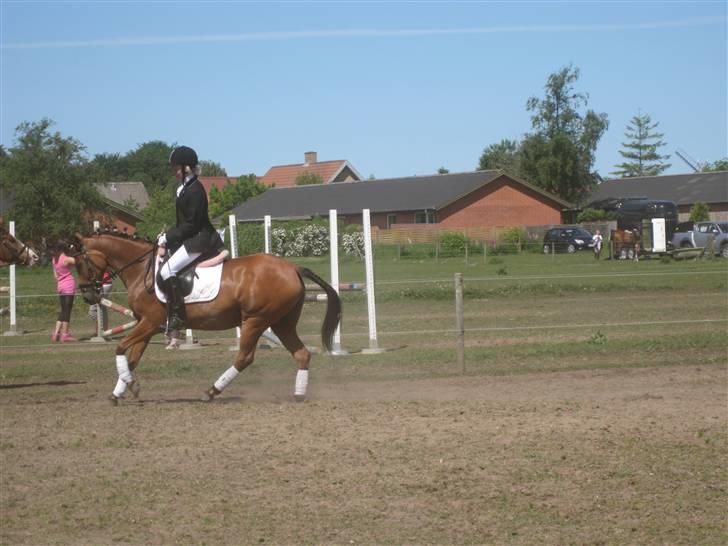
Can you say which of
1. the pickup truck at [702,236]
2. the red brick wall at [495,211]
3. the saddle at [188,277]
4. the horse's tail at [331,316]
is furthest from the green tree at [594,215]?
the saddle at [188,277]

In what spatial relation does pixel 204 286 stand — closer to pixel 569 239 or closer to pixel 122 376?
pixel 122 376

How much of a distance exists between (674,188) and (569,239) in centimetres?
2811

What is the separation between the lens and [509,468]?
8.54 m

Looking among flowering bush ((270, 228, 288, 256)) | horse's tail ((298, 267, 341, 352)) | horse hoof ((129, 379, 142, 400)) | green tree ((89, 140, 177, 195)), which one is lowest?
horse hoof ((129, 379, 142, 400))

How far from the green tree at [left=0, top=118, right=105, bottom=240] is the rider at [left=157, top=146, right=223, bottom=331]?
43.7m

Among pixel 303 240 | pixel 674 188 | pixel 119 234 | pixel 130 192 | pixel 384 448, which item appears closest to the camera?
pixel 384 448

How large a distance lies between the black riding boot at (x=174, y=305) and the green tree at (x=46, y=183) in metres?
43.7

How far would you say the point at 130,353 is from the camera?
12250 mm

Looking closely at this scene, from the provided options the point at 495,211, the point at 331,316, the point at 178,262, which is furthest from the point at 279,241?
the point at 495,211

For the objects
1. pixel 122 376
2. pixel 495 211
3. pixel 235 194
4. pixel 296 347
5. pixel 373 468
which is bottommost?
pixel 373 468

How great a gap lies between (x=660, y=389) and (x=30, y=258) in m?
8.43

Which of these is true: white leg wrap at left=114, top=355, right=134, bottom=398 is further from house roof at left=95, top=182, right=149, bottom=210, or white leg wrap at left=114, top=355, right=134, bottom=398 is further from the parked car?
house roof at left=95, top=182, right=149, bottom=210

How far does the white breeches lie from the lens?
12.0 meters

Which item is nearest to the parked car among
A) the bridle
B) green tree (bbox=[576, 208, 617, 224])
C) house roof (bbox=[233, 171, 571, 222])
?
house roof (bbox=[233, 171, 571, 222])
